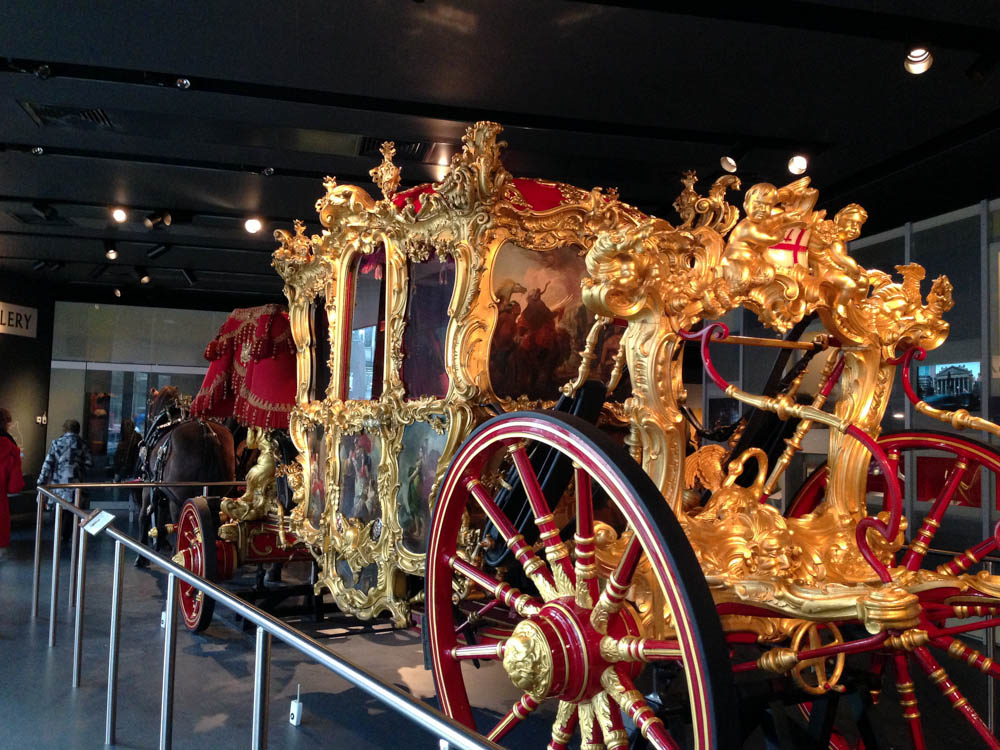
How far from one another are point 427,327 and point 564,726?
1735mm

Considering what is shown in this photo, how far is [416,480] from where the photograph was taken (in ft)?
11.3

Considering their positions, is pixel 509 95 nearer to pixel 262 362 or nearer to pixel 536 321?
pixel 536 321

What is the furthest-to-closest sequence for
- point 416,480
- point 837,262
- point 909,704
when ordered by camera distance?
point 416,480 < point 909,704 < point 837,262

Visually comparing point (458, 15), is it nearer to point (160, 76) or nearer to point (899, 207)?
point (160, 76)

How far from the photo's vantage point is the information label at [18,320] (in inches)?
407

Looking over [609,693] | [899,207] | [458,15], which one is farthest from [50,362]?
[609,693]

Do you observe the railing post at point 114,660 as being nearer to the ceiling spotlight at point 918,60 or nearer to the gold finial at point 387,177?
the gold finial at point 387,177

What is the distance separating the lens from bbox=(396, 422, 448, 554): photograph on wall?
336 cm

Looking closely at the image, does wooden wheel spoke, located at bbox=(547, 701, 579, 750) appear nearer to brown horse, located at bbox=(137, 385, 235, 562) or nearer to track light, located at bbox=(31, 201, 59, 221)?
brown horse, located at bbox=(137, 385, 235, 562)

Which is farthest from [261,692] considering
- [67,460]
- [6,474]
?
[67,460]

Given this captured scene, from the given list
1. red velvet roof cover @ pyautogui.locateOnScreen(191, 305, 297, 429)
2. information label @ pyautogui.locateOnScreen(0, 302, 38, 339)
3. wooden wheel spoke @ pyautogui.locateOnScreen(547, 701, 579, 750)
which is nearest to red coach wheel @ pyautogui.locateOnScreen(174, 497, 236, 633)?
red velvet roof cover @ pyautogui.locateOnScreen(191, 305, 297, 429)

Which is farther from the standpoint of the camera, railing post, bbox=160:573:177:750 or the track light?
the track light

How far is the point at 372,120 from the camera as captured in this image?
502 cm

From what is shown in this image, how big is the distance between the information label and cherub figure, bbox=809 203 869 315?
34.8 ft
